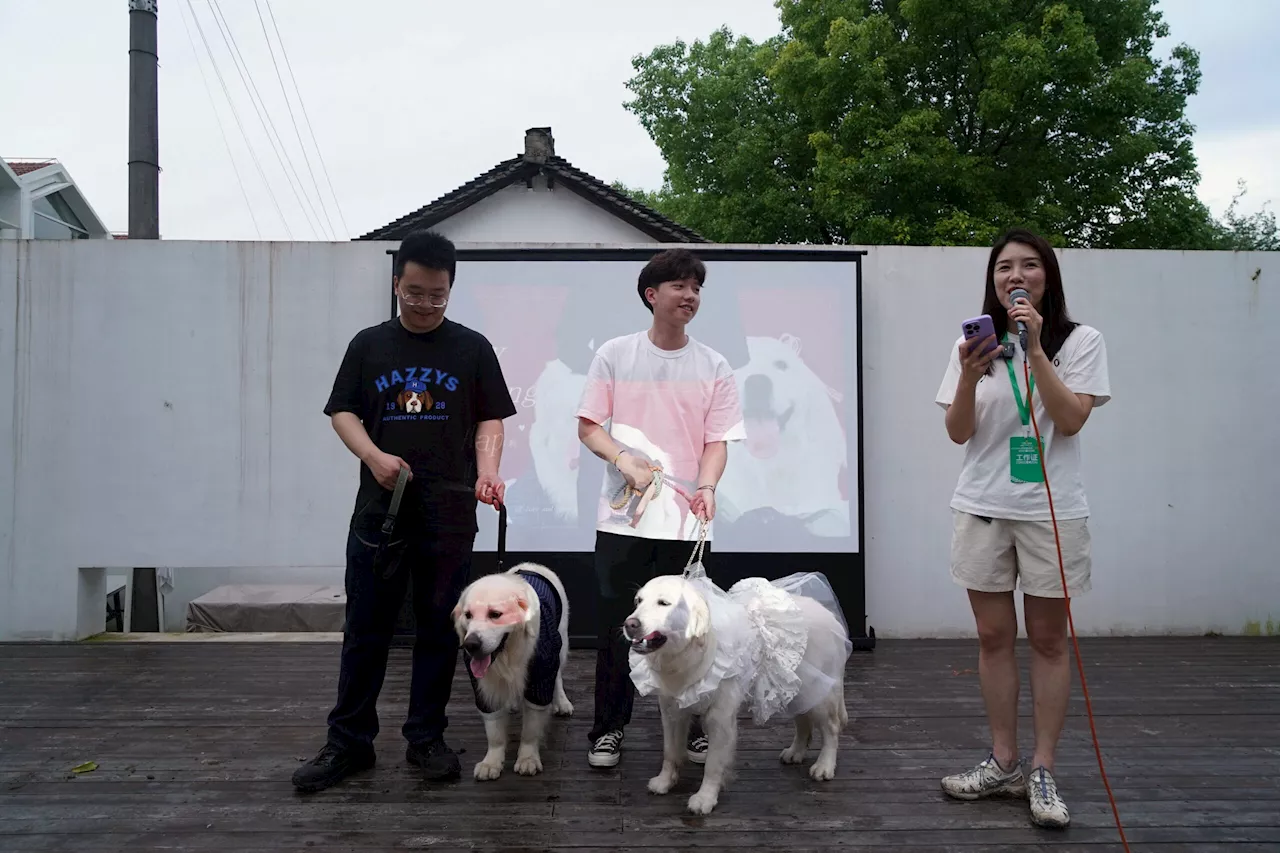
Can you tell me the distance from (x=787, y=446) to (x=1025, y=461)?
93.1 inches

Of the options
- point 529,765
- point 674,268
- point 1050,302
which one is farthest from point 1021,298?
point 529,765

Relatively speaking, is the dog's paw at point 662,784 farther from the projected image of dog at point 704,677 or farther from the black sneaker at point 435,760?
the black sneaker at point 435,760

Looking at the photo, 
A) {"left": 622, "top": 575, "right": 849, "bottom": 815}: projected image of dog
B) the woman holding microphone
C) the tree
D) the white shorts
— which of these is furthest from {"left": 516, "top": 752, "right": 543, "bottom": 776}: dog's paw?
the tree

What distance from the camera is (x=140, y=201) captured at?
782 cm

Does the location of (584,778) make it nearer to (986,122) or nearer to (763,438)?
(763,438)

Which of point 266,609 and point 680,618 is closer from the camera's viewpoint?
point 680,618

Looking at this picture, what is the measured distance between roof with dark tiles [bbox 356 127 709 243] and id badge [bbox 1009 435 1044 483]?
1107cm

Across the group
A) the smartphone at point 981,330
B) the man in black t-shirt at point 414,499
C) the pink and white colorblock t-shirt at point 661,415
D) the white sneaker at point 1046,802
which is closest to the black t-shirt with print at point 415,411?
the man in black t-shirt at point 414,499

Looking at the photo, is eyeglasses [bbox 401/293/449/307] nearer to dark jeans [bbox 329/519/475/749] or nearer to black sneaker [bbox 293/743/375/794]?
dark jeans [bbox 329/519/475/749]

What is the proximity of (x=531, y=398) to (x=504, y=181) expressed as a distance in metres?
9.42

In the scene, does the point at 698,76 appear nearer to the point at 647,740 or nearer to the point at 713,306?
the point at 713,306

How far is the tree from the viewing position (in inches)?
527

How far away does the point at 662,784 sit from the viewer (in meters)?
2.69

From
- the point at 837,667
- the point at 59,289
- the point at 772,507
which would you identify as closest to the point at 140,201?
the point at 59,289
